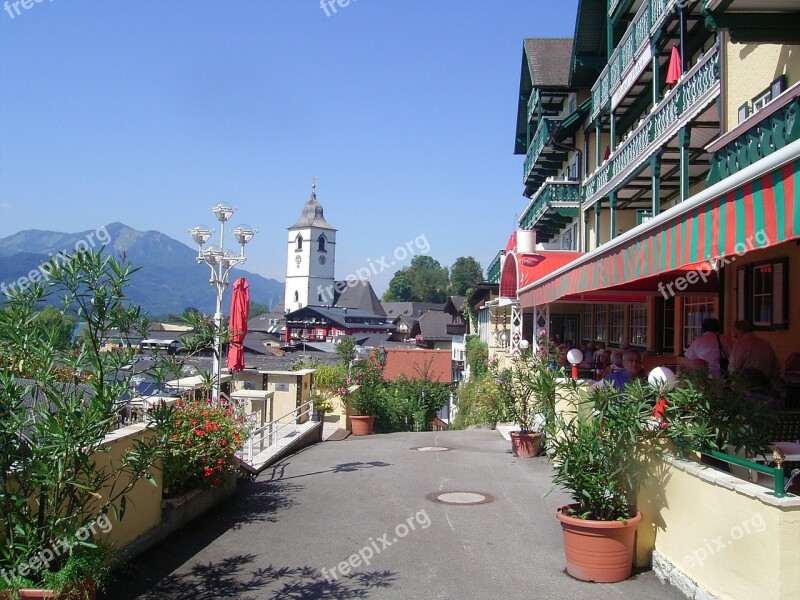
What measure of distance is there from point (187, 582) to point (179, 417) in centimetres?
229

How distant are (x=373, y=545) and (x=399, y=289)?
176m

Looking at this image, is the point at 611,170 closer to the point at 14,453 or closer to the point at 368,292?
the point at 14,453

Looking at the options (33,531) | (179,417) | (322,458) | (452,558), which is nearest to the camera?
(33,531)

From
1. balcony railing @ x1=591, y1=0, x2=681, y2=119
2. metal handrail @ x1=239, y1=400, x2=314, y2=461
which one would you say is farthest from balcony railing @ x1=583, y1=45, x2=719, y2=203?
metal handrail @ x1=239, y1=400, x2=314, y2=461

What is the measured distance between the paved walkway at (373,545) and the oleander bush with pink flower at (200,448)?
1.54 ft

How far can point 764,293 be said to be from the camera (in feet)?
33.9

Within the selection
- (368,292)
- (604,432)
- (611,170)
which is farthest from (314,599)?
(368,292)

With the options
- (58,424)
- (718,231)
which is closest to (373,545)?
(58,424)

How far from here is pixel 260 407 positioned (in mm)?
14008

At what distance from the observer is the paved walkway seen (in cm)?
582

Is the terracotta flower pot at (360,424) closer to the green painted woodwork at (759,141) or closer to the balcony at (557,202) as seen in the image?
the balcony at (557,202)

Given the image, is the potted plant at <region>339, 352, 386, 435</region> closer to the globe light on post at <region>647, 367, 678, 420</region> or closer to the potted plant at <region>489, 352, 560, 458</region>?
the potted plant at <region>489, 352, 560, 458</region>

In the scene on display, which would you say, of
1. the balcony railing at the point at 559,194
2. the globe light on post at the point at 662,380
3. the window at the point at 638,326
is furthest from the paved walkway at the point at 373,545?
the balcony railing at the point at 559,194

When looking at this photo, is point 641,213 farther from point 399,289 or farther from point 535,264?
point 399,289
